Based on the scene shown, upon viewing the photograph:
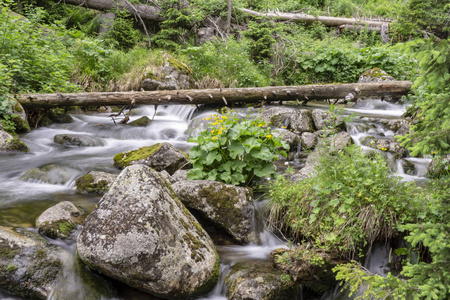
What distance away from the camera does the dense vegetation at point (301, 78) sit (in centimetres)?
263

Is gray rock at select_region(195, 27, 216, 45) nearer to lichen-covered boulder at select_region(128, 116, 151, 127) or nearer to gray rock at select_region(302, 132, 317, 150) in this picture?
lichen-covered boulder at select_region(128, 116, 151, 127)

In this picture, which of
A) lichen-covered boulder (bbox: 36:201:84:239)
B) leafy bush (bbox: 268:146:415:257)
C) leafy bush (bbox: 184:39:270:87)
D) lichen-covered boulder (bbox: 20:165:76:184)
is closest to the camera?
leafy bush (bbox: 268:146:415:257)

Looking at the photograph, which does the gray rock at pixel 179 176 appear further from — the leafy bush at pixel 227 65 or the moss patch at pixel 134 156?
the leafy bush at pixel 227 65

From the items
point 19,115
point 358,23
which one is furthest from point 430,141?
point 358,23

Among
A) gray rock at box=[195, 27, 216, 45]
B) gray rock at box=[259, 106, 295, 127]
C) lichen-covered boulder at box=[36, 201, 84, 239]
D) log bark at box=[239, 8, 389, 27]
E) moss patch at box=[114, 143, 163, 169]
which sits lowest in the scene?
lichen-covered boulder at box=[36, 201, 84, 239]

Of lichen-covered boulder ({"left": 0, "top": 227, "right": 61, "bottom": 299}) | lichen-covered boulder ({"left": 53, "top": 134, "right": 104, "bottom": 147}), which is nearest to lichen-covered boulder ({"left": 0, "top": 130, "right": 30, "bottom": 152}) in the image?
lichen-covered boulder ({"left": 53, "top": 134, "right": 104, "bottom": 147})

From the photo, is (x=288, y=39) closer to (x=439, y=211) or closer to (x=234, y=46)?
(x=234, y=46)

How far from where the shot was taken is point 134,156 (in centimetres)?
676

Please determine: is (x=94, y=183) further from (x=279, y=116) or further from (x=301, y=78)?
(x=301, y=78)

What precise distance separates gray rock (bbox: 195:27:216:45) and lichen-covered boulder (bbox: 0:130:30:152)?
9293 millimetres

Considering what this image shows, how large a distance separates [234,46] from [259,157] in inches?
356

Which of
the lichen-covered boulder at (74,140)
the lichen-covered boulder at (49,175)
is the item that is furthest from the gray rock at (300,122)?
the lichen-covered boulder at (49,175)

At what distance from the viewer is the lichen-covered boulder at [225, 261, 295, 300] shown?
3551mm

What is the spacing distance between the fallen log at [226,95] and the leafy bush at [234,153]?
15.6ft
